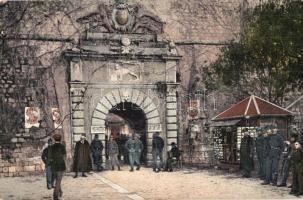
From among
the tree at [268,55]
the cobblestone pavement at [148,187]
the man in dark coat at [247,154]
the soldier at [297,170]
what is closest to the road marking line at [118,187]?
the cobblestone pavement at [148,187]

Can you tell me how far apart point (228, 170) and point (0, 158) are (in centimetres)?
670

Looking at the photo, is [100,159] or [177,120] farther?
[177,120]

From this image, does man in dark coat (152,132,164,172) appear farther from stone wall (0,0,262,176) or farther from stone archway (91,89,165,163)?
stone wall (0,0,262,176)

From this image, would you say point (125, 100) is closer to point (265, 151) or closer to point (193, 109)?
point (193, 109)

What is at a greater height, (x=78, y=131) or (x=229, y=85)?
(x=229, y=85)

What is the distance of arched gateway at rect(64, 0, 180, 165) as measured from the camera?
54.4 ft

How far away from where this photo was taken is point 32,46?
16172 mm

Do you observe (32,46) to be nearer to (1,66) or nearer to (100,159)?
(1,66)

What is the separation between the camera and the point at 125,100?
55.6 feet

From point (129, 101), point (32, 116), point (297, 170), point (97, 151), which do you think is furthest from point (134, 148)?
point (297, 170)

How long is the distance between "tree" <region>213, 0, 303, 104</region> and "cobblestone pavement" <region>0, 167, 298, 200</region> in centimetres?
328

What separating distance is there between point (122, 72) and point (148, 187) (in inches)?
238

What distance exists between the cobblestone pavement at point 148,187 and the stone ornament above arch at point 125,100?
2.09 m

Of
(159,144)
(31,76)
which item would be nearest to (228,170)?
(159,144)
